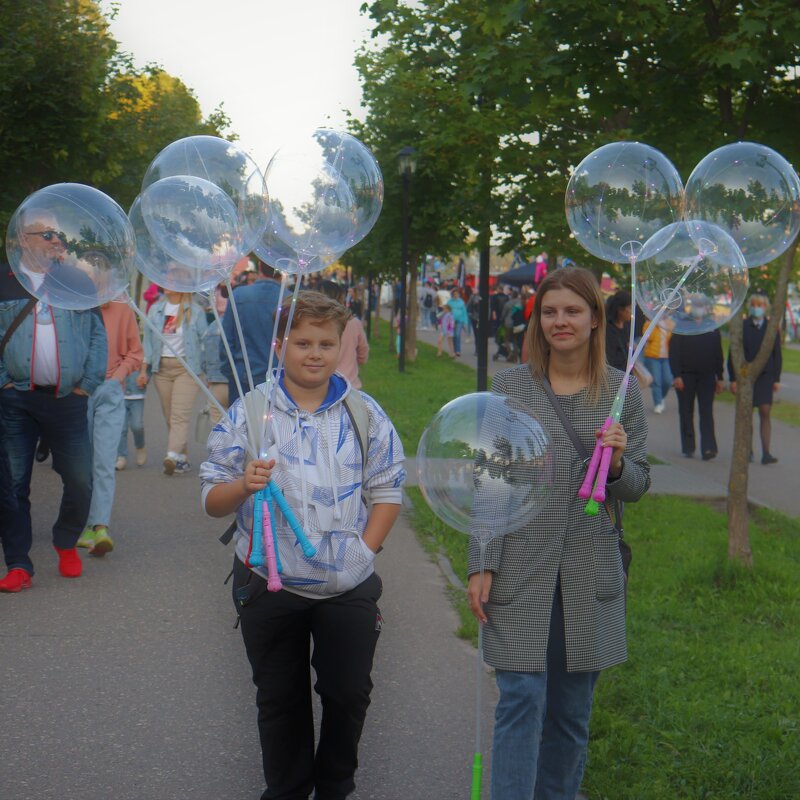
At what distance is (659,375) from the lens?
19.4m

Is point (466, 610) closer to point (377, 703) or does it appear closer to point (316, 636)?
point (377, 703)

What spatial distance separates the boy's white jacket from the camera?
3637 millimetres

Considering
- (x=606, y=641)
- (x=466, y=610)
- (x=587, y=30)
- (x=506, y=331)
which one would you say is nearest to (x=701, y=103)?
(x=587, y=30)

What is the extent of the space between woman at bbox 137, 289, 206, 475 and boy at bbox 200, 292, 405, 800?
7.99m

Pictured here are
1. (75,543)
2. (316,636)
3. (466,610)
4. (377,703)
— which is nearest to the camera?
(316,636)

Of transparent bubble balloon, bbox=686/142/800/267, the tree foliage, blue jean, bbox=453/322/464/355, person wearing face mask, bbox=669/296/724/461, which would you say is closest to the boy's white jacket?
transparent bubble balloon, bbox=686/142/800/267

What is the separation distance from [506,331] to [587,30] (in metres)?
26.3

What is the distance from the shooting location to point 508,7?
7.13 meters

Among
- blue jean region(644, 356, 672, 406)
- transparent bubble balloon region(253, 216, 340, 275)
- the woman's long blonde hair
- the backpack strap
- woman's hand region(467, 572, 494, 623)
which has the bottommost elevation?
blue jean region(644, 356, 672, 406)

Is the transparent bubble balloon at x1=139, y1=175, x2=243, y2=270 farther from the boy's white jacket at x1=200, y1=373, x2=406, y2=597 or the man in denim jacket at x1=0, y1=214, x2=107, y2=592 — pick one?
the man in denim jacket at x1=0, y1=214, x2=107, y2=592

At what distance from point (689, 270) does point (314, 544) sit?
158 centimetres

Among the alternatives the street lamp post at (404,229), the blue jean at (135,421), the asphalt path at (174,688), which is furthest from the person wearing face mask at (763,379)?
the street lamp post at (404,229)

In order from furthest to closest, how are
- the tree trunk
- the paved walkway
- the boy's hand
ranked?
the paved walkway → the tree trunk → the boy's hand

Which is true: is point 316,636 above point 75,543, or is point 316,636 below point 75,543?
above
